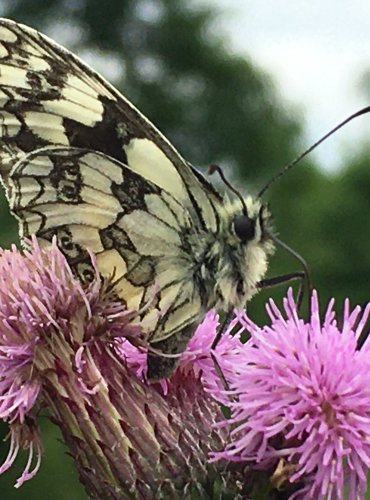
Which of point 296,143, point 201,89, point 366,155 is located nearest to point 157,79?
point 201,89

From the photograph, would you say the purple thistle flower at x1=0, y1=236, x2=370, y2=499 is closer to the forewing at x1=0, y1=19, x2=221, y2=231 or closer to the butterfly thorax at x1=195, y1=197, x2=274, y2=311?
the butterfly thorax at x1=195, y1=197, x2=274, y2=311

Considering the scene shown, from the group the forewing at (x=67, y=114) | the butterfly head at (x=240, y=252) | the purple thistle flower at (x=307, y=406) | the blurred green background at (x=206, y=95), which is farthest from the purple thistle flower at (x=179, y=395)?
the blurred green background at (x=206, y=95)

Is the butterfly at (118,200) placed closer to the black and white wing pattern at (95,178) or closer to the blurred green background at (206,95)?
the black and white wing pattern at (95,178)

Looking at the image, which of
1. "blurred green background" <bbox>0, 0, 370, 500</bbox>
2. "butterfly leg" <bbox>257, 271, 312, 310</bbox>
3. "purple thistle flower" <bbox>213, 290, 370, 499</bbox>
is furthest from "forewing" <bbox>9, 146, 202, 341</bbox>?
"blurred green background" <bbox>0, 0, 370, 500</bbox>

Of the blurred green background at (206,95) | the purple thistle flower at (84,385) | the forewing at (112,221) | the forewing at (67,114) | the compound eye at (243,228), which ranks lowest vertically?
the purple thistle flower at (84,385)

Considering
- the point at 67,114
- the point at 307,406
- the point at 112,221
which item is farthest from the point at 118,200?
the point at 307,406

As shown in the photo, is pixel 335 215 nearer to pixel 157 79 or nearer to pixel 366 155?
pixel 366 155
